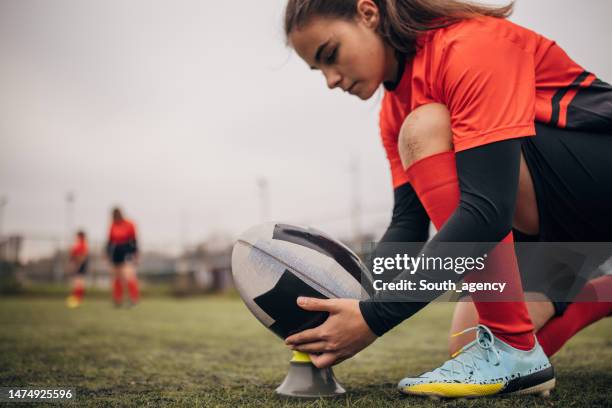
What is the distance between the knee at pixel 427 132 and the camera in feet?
4.85

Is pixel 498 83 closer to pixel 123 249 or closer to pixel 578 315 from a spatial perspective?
pixel 578 315

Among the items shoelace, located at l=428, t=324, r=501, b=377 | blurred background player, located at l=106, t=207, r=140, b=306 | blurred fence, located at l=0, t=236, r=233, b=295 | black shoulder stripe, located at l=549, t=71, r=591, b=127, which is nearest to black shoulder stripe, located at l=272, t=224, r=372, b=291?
shoelace, located at l=428, t=324, r=501, b=377

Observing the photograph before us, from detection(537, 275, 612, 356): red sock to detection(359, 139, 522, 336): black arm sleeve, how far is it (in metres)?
0.81

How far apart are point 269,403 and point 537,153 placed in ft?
3.41

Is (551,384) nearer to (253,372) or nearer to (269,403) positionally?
(269,403)

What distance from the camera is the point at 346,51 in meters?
1.58

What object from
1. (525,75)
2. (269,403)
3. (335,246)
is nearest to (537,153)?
(525,75)

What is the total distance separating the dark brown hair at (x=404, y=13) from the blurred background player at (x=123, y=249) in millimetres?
7640

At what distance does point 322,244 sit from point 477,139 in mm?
577

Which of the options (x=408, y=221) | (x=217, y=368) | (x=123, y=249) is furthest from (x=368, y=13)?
(x=123, y=249)

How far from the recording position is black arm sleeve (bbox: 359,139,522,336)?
4.32ft

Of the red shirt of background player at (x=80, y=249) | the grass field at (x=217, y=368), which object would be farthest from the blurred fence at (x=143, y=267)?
the grass field at (x=217, y=368)

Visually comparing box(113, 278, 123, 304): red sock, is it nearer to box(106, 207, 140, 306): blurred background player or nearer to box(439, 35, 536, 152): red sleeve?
box(106, 207, 140, 306): blurred background player

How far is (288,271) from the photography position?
62.6 inches
